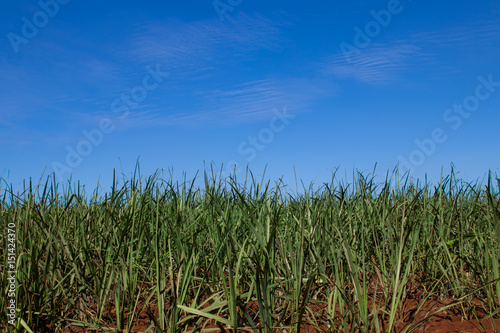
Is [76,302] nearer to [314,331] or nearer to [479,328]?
[314,331]

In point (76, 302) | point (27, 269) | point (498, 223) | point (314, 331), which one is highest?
point (498, 223)

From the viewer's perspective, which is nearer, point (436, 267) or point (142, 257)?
point (142, 257)

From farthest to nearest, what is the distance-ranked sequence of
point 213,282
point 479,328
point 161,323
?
1. point 213,282
2. point 479,328
3. point 161,323

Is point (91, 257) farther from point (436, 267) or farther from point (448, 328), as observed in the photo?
point (436, 267)

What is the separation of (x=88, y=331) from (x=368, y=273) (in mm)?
1905

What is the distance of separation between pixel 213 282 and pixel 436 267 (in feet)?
5.12

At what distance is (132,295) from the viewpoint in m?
2.34

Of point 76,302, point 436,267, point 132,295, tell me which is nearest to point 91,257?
point 76,302

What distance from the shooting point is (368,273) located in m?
2.95

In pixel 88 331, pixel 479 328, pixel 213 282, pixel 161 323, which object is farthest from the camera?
pixel 213 282

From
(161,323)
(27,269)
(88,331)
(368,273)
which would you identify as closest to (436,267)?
(368,273)

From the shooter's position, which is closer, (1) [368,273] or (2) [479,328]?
(2) [479,328]

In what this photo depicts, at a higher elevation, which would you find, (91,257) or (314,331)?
(91,257)

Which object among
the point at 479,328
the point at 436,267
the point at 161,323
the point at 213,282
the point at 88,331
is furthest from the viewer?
the point at 436,267
